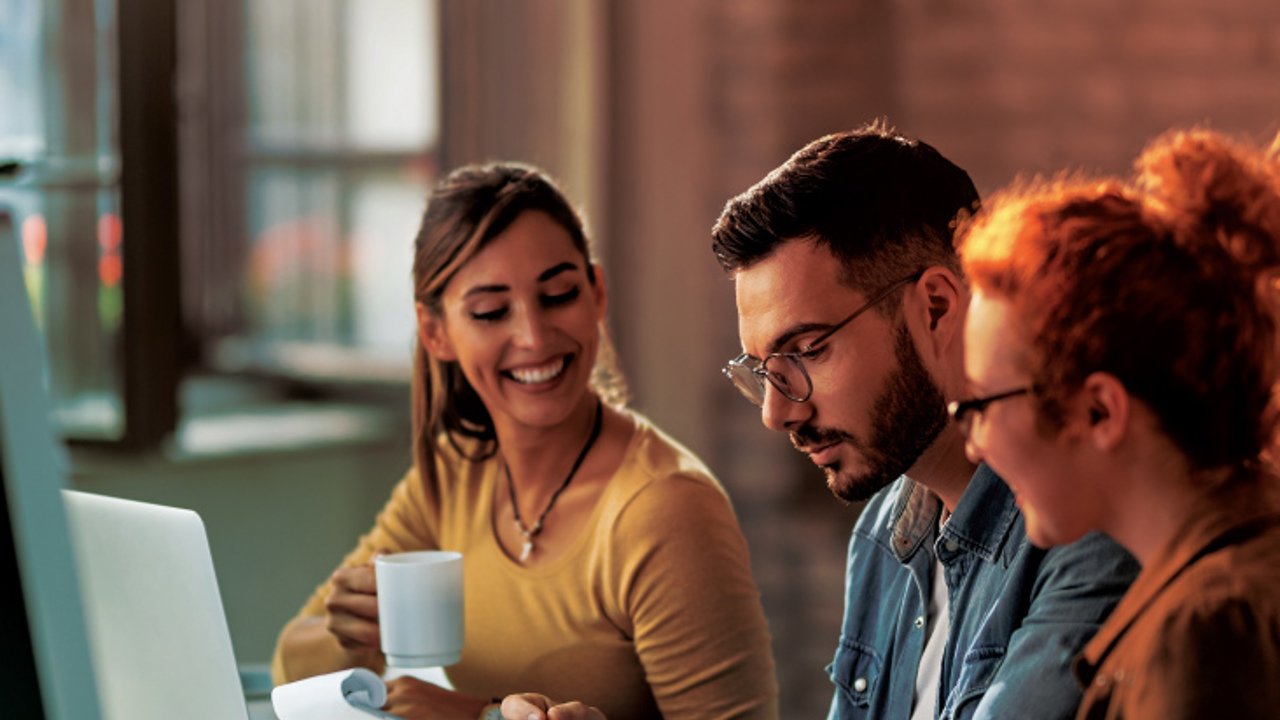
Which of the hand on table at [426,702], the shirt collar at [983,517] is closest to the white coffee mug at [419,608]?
the hand on table at [426,702]

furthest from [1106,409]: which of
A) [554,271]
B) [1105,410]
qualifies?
[554,271]

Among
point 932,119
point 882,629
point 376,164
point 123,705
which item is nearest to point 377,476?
point 376,164

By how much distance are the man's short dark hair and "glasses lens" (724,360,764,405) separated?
0.10 m

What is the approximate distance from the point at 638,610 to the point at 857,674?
30 cm

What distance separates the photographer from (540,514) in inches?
72.2

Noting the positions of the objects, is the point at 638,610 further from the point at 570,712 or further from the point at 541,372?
the point at 541,372

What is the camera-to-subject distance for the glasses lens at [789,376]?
4.32ft

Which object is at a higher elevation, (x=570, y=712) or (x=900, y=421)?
(x=900, y=421)

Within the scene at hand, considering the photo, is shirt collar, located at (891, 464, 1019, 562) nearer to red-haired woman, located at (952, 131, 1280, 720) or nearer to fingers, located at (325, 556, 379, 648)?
red-haired woman, located at (952, 131, 1280, 720)

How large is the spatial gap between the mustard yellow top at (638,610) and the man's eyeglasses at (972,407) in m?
0.74

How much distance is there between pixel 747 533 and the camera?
3.15 meters

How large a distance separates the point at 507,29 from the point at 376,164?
0.53 m

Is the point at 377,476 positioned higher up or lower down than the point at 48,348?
lower down

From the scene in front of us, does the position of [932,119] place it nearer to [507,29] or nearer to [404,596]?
[507,29]
